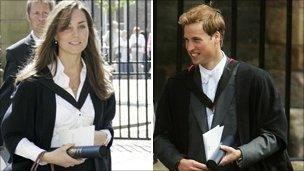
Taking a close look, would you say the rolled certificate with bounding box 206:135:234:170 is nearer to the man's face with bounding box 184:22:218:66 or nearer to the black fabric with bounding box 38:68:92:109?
the man's face with bounding box 184:22:218:66

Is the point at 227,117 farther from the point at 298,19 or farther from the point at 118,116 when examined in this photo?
the point at 298,19

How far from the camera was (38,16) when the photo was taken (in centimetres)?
267

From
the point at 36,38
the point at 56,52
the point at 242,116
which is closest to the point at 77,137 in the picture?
the point at 56,52

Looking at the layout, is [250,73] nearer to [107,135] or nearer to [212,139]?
[212,139]

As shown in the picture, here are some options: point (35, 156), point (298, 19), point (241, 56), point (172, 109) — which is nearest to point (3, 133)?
point (35, 156)

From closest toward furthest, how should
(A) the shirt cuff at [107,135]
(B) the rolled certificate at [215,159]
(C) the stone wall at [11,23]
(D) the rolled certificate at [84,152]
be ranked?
(B) the rolled certificate at [215,159]
(D) the rolled certificate at [84,152]
(A) the shirt cuff at [107,135]
(C) the stone wall at [11,23]

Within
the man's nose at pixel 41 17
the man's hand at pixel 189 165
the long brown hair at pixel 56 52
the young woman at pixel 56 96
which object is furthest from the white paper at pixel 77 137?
the man's nose at pixel 41 17

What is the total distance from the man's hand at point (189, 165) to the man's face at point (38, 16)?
2.61ft

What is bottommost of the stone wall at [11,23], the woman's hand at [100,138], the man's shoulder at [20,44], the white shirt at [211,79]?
the woman's hand at [100,138]

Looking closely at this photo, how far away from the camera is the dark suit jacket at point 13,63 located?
8.65 feet

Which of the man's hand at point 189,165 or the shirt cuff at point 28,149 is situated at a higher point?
the shirt cuff at point 28,149

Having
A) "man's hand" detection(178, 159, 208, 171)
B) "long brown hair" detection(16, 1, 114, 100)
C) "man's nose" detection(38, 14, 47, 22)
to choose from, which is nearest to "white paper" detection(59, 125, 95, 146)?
"long brown hair" detection(16, 1, 114, 100)

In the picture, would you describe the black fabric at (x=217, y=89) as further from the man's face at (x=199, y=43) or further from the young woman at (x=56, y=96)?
the young woman at (x=56, y=96)

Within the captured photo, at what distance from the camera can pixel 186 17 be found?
2400 millimetres
